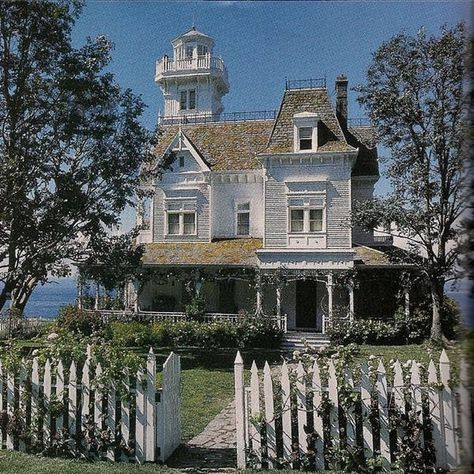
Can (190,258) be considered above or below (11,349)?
above

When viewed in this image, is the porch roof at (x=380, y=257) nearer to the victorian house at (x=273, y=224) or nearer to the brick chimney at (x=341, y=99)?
the victorian house at (x=273, y=224)

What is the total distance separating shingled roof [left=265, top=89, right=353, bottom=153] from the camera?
943 inches

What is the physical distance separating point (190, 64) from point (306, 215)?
20.7 m

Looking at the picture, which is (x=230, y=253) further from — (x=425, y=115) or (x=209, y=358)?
(x=425, y=115)

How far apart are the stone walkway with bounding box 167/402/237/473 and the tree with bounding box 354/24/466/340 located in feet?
42.8

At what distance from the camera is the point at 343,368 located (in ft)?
21.6

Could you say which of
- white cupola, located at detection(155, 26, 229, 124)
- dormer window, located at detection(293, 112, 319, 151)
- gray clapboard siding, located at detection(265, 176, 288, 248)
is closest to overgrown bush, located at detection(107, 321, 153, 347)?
gray clapboard siding, located at detection(265, 176, 288, 248)

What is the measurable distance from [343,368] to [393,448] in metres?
1.14

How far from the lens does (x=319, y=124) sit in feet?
80.0

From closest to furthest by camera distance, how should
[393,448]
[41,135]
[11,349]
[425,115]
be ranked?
[393,448], [11,349], [41,135], [425,115]

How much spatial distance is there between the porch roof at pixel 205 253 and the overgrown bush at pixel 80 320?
3.34 metres

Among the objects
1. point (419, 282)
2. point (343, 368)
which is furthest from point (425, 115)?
point (343, 368)

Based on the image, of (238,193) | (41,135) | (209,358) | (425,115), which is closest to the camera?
(41,135)

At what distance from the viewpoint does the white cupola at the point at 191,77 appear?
129 feet
